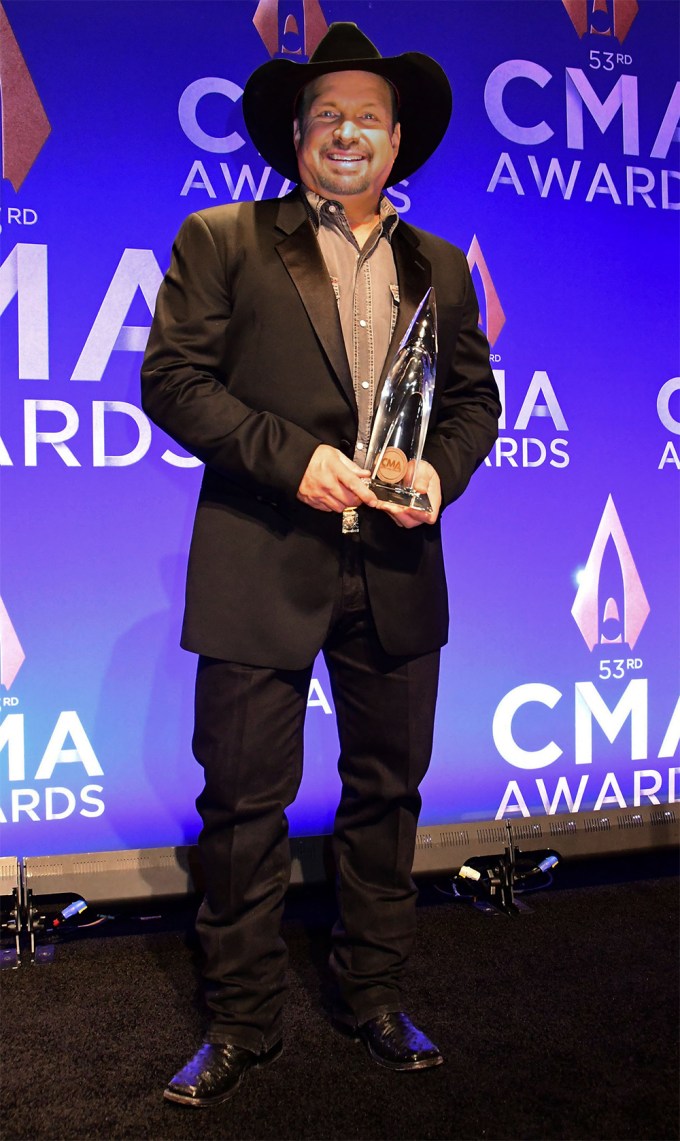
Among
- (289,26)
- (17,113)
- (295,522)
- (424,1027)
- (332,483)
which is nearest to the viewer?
(332,483)

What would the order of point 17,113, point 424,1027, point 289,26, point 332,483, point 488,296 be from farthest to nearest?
point 488,296 → point 289,26 → point 17,113 → point 424,1027 → point 332,483

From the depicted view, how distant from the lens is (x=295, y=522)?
5.76 feet

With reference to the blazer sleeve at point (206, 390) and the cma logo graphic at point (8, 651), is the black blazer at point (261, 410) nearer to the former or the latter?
the blazer sleeve at point (206, 390)

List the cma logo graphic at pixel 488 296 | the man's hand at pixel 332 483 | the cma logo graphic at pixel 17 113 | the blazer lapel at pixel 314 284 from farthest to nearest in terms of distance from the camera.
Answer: the cma logo graphic at pixel 488 296, the cma logo graphic at pixel 17 113, the blazer lapel at pixel 314 284, the man's hand at pixel 332 483

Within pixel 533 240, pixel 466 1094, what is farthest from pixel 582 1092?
pixel 533 240

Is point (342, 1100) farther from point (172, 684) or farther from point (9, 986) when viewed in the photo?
point (172, 684)

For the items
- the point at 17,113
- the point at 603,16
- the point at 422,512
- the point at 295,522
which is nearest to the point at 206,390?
the point at 295,522

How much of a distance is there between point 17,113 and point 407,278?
1.36 m

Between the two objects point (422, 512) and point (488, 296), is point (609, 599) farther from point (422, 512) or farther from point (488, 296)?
point (422, 512)

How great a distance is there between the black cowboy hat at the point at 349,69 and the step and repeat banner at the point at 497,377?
0.77 meters

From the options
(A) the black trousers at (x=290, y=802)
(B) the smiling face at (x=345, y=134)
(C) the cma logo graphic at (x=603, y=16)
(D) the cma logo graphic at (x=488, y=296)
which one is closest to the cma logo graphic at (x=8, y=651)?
(A) the black trousers at (x=290, y=802)

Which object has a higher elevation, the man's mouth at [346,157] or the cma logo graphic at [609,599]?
the man's mouth at [346,157]

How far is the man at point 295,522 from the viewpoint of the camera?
1713 millimetres

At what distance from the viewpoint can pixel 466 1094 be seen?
171cm
